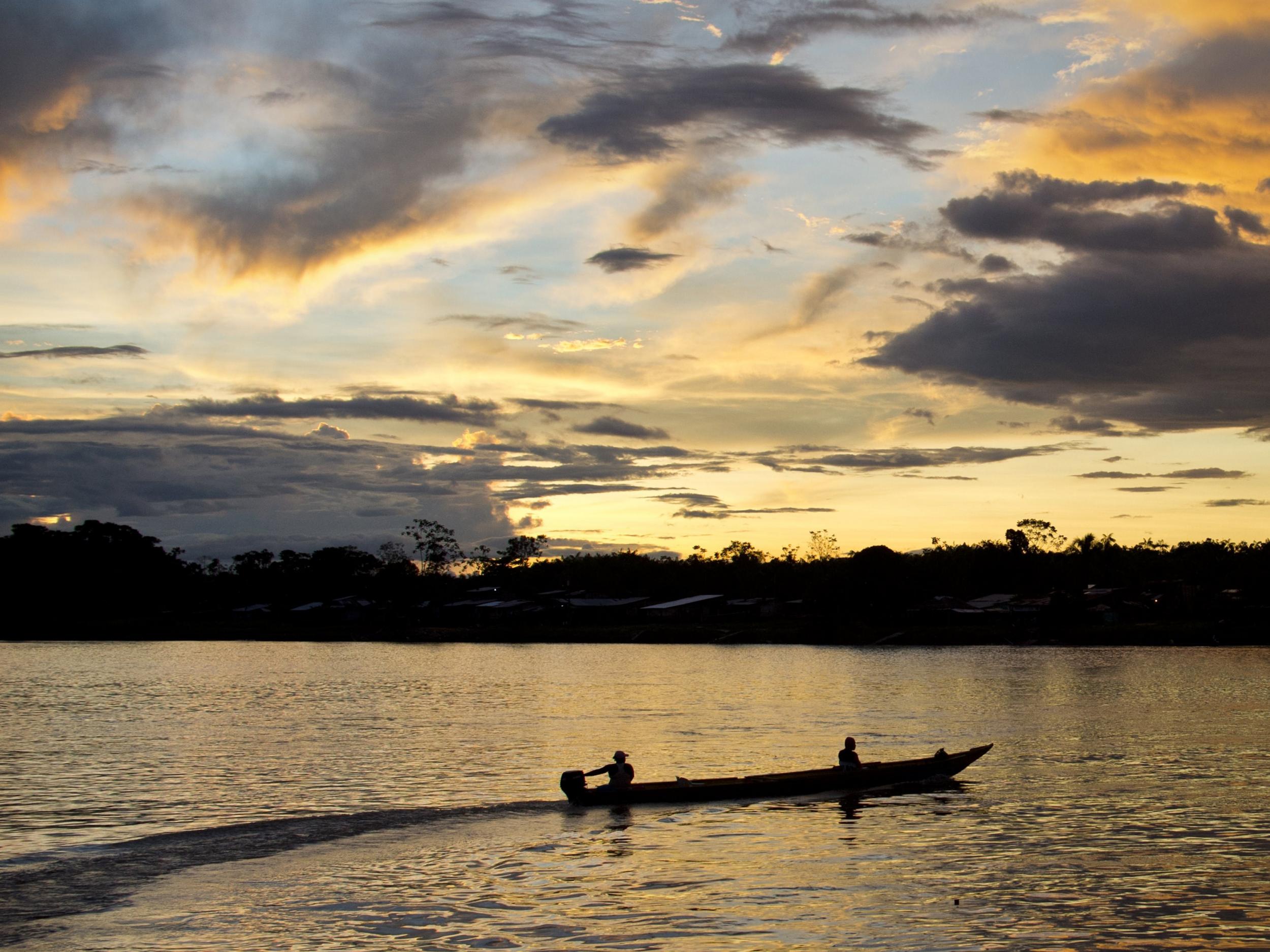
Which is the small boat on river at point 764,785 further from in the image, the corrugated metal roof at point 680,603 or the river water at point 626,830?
the corrugated metal roof at point 680,603

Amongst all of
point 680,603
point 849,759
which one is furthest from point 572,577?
point 849,759

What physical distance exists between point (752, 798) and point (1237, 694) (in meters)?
42.4

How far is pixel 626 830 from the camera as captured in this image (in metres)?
28.5

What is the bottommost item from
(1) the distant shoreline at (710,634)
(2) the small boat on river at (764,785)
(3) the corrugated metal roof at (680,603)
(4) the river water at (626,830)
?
(1) the distant shoreline at (710,634)

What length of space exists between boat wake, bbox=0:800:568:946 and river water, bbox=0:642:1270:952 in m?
0.09

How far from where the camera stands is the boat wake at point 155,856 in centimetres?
2150

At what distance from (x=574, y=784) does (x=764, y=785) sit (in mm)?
5275

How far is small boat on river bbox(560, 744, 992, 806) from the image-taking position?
3028 cm

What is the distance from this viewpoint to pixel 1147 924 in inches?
773

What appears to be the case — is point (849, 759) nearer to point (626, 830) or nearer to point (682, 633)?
point (626, 830)

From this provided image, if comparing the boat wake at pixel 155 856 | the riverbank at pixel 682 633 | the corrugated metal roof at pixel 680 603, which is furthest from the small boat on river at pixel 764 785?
the corrugated metal roof at pixel 680 603

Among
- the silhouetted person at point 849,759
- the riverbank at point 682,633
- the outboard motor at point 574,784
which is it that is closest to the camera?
the outboard motor at point 574,784

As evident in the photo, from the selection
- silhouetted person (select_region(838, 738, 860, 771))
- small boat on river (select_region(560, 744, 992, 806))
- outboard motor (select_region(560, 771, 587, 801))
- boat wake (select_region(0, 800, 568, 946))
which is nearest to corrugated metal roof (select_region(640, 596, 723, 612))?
small boat on river (select_region(560, 744, 992, 806))

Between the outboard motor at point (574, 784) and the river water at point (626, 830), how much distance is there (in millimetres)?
612
